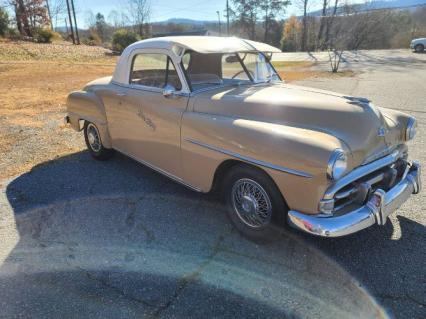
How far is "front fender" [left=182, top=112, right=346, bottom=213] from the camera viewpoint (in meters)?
2.55

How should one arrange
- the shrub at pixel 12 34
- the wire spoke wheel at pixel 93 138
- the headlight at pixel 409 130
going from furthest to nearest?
the shrub at pixel 12 34, the wire spoke wheel at pixel 93 138, the headlight at pixel 409 130

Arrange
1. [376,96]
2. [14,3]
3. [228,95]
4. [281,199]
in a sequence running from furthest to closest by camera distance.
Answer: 1. [14,3]
2. [376,96]
3. [228,95]
4. [281,199]

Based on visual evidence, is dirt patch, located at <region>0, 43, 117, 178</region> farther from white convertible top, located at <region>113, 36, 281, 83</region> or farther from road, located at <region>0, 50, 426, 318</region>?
white convertible top, located at <region>113, 36, 281, 83</region>

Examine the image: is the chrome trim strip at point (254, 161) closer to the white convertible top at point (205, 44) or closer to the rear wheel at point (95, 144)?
the white convertible top at point (205, 44)

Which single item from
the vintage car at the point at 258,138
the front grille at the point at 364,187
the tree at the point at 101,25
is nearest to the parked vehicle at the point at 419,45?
the vintage car at the point at 258,138

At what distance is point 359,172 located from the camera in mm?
2793

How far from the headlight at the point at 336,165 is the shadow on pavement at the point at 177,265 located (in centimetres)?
83

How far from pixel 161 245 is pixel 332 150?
5.58 feet

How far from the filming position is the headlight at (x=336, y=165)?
248 centimetres

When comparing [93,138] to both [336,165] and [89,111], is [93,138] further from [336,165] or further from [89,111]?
[336,165]

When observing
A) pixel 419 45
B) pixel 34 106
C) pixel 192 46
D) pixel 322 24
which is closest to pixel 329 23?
pixel 322 24

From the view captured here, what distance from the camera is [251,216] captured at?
312 cm

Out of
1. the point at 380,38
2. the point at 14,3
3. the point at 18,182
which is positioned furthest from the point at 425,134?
the point at 380,38

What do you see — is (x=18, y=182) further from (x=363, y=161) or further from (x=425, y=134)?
(x=425, y=134)
